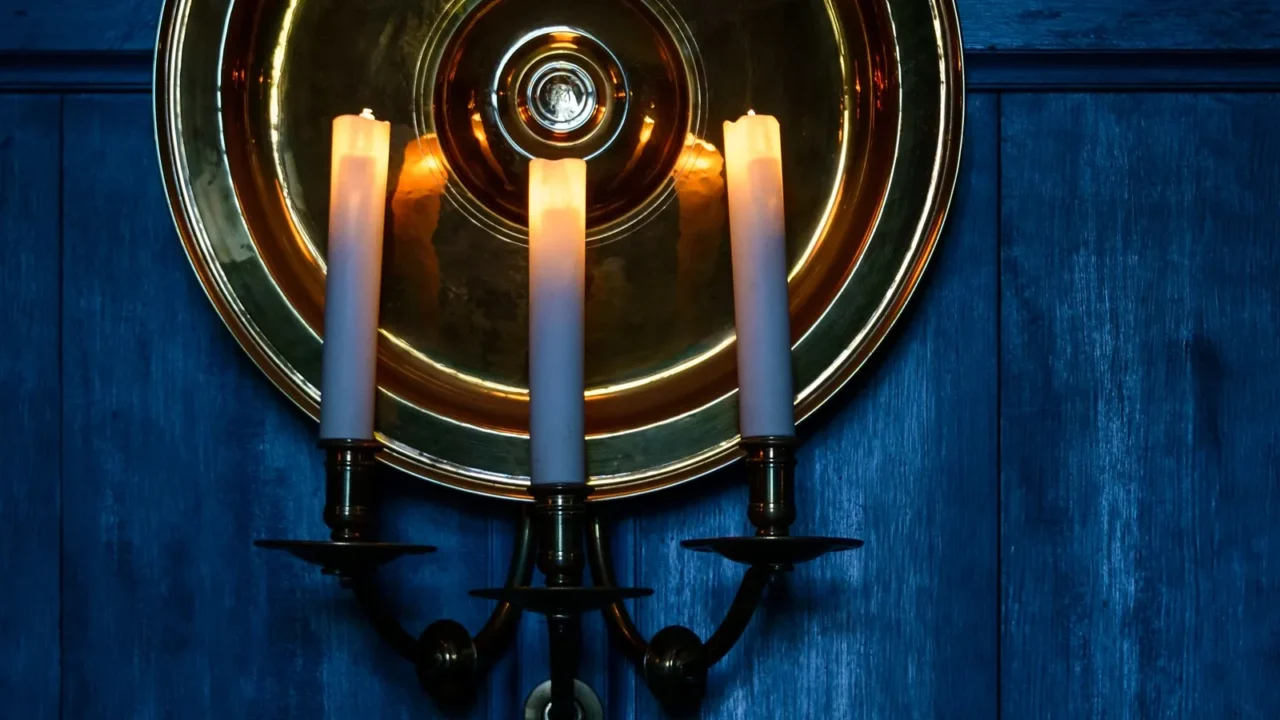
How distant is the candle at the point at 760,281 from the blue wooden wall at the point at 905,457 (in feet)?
0.33

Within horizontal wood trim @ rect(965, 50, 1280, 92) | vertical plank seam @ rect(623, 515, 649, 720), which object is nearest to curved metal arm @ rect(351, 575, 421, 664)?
vertical plank seam @ rect(623, 515, 649, 720)

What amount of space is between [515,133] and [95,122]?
22 centimetres

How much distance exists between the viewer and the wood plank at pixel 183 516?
63cm

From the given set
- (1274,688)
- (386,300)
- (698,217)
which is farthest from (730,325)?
(1274,688)

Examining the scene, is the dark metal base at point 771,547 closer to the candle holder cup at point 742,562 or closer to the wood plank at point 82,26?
the candle holder cup at point 742,562

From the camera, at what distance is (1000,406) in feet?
2.10

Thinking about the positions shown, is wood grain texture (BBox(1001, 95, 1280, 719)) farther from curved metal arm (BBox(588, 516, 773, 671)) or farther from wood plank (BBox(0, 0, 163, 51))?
wood plank (BBox(0, 0, 163, 51))

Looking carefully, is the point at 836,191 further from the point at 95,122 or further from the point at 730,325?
the point at 95,122

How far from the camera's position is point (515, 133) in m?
0.64

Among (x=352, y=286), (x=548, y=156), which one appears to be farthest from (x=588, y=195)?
(x=352, y=286)

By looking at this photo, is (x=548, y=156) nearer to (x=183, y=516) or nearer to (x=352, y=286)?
(x=352, y=286)

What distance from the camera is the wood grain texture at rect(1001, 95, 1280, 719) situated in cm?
63

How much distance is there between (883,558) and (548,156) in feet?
0.85

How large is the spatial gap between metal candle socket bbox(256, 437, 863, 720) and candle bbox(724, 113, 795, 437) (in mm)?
15
